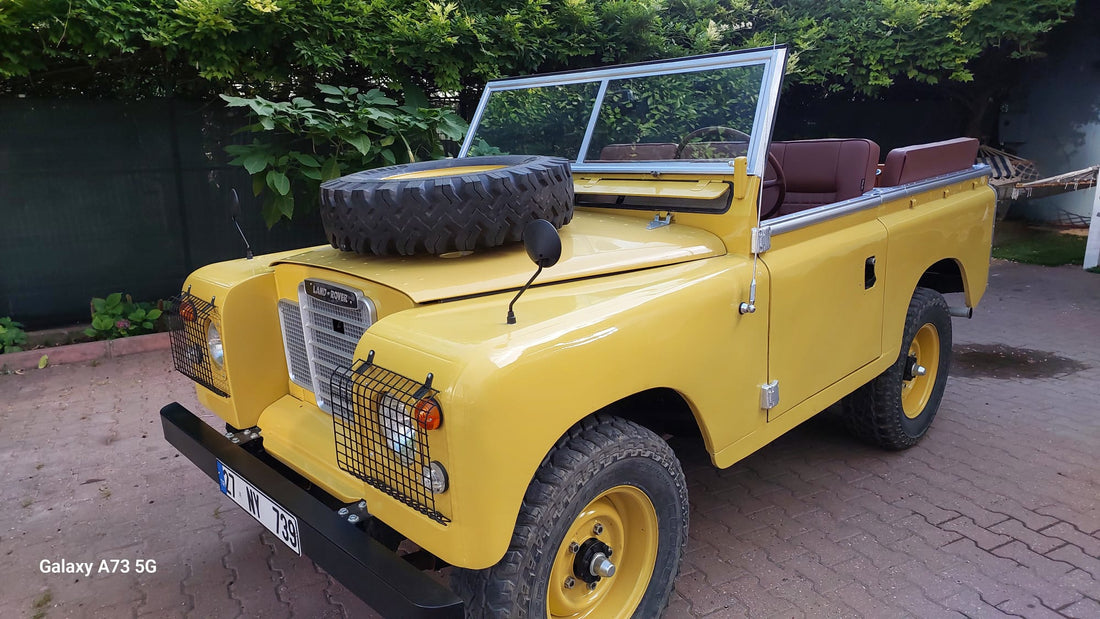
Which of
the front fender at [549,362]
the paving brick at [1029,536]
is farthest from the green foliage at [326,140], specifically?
the paving brick at [1029,536]

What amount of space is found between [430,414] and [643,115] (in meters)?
2.04

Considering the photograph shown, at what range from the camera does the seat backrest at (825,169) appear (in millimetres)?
3580

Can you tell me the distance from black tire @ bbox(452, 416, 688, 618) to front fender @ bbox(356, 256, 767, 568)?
108 mm

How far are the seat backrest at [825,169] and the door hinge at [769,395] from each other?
4.01 ft

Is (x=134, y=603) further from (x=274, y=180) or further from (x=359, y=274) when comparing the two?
(x=274, y=180)

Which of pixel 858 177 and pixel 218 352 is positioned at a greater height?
pixel 858 177

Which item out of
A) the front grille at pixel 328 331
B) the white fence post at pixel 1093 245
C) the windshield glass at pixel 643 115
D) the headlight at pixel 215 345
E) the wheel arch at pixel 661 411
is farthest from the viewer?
the white fence post at pixel 1093 245

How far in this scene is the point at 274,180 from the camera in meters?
5.23

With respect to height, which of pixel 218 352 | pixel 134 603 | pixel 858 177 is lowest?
pixel 134 603

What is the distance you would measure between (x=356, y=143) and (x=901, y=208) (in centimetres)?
374

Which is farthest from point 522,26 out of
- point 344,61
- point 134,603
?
point 134,603

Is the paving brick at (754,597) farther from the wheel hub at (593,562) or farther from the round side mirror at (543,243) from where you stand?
the round side mirror at (543,243)

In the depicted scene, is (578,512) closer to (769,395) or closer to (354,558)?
(354,558)

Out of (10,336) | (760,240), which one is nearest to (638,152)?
(760,240)
